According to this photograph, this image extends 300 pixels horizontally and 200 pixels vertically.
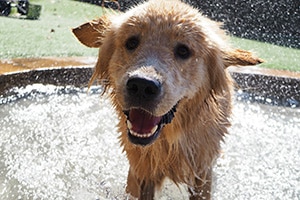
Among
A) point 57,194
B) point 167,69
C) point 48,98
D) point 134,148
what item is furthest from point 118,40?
point 48,98

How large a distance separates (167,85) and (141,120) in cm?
32

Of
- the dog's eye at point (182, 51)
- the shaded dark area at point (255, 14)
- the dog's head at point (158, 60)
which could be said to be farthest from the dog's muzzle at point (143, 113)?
the shaded dark area at point (255, 14)

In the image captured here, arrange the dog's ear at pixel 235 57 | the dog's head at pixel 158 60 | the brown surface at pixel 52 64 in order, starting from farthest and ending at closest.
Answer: the brown surface at pixel 52 64, the dog's ear at pixel 235 57, the dog's head at pixel 158 60

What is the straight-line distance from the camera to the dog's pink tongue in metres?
3.17

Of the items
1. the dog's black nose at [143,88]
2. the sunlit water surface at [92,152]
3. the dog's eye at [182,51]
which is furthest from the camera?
the sunlit water surface at [92,152]

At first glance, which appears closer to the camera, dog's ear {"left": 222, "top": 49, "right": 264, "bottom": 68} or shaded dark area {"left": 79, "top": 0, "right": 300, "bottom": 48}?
dog's ear {"left": 222, "top": 49, "right": 264, "bottom": 68}

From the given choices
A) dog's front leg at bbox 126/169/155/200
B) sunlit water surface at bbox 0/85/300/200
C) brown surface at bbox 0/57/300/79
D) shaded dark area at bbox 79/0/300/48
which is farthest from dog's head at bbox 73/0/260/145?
shaded dark area at bbox 79/0/300/48

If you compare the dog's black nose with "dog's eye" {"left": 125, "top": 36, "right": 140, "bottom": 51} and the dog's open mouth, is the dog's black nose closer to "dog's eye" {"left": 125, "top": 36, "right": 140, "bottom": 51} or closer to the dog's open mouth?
the dog's open mouth

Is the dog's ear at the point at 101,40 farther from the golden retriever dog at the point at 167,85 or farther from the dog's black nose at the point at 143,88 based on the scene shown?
the dog's black nose at the point at 143,88

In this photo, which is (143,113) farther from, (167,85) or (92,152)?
(92,152)

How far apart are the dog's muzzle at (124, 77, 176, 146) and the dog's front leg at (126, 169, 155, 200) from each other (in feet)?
2.49

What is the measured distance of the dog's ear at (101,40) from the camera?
3672mm

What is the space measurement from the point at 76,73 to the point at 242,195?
108 inches

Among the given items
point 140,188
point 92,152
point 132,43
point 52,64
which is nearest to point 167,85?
point 132,43
